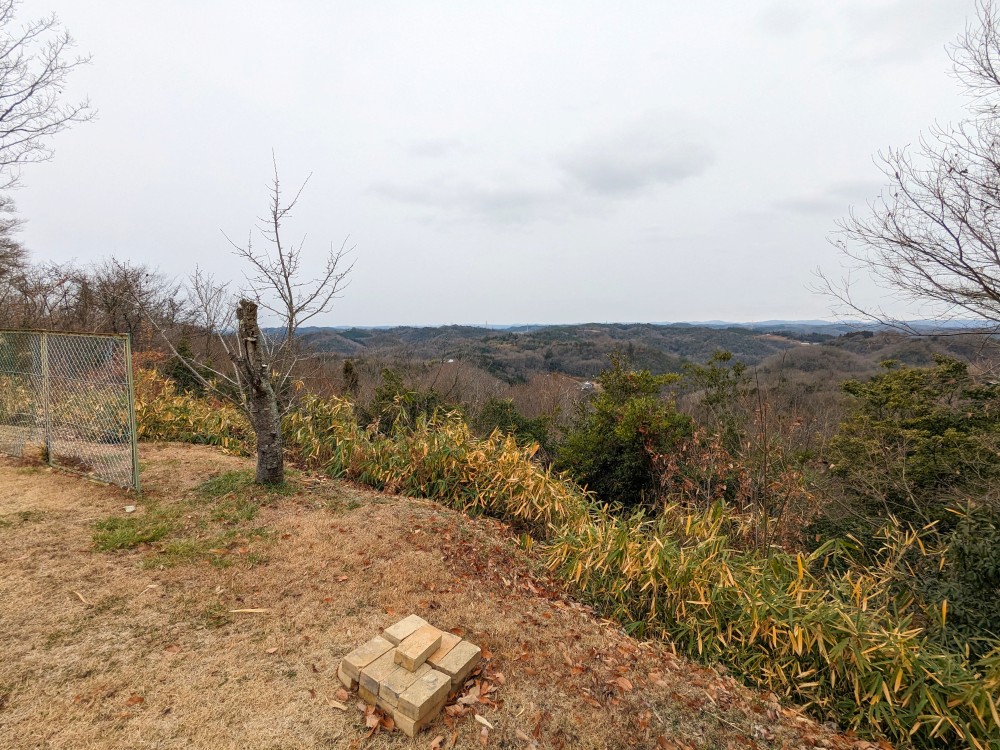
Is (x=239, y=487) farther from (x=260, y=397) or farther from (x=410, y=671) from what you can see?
(x=410, y=671)

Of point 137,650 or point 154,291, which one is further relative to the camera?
point 154,291

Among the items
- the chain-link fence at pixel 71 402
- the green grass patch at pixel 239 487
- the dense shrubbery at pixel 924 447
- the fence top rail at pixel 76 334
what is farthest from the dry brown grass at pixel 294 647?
the dense shrubbery at pixel 924 447

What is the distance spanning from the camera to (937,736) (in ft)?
7.09

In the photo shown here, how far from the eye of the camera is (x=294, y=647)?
7.61ft

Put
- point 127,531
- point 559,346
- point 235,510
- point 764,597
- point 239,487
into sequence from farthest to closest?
point 559,346, point 239,487, point 235,510, point 127,531, point 764,597

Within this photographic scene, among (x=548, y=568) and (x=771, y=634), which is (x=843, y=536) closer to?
(x=771, y=634)

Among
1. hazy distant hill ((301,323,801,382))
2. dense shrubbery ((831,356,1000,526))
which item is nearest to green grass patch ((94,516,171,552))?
dense shrubbery ((831,356,1000,526))

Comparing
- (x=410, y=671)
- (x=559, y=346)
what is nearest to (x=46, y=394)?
(x=410, y=671)

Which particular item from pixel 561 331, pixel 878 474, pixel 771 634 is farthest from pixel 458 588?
pixel 561 331

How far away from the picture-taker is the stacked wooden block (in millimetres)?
1888

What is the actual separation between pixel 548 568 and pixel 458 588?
868 mm

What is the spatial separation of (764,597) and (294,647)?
287 centimetres

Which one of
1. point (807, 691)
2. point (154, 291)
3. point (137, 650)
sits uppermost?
point (154, 291)

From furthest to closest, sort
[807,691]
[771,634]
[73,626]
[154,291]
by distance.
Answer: [154,291] < [771,634] < [807,691] < [73,626]
